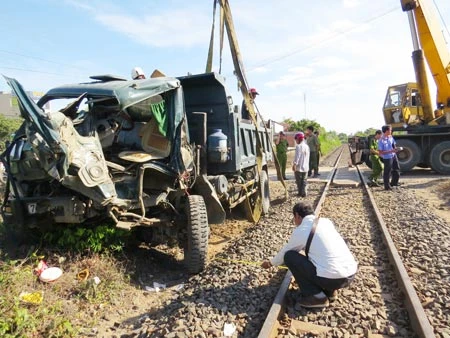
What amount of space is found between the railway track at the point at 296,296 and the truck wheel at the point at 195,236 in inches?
6.6

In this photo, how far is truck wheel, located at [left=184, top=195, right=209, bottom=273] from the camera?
479 centimetres

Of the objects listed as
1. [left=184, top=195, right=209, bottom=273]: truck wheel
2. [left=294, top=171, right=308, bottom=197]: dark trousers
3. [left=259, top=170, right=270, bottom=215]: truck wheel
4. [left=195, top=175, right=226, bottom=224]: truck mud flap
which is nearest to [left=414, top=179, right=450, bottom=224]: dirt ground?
[left=294, top=171, right=308, bottom=197]: dark trousers

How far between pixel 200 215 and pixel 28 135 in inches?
86.4

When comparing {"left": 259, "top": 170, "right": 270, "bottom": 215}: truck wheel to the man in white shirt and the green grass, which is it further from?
the man in white shirt

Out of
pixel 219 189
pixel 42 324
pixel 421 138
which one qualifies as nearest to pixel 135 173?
pixel 219 189

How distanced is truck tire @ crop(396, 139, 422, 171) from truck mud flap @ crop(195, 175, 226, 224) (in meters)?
12.1

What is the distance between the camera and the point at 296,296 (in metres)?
3.99

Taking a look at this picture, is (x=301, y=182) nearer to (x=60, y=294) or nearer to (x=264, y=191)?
(x=264, y=191)

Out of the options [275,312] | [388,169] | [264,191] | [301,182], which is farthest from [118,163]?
[388,169]

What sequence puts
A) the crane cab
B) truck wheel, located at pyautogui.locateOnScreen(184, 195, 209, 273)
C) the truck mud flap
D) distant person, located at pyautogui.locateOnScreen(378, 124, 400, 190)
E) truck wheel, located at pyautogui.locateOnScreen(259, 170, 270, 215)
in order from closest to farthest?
1. truck wheel, located at pyautogui.locateOnScreen(184, 195, 209, 273)
2. the truck mud flap
3. truck wheel, located at pyautogui.locateOnScreen(259, 170, 270, 215)
4. distant person, located at pyautogui.locateOnScreen(378, 124, 400, 190)
5. the crane cab

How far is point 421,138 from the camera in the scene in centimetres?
1523

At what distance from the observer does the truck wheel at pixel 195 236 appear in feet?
15.7

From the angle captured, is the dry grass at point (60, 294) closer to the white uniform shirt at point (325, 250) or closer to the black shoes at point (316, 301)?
the black shoes at point (316, 301)

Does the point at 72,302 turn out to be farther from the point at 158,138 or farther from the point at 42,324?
the point at 158,138
